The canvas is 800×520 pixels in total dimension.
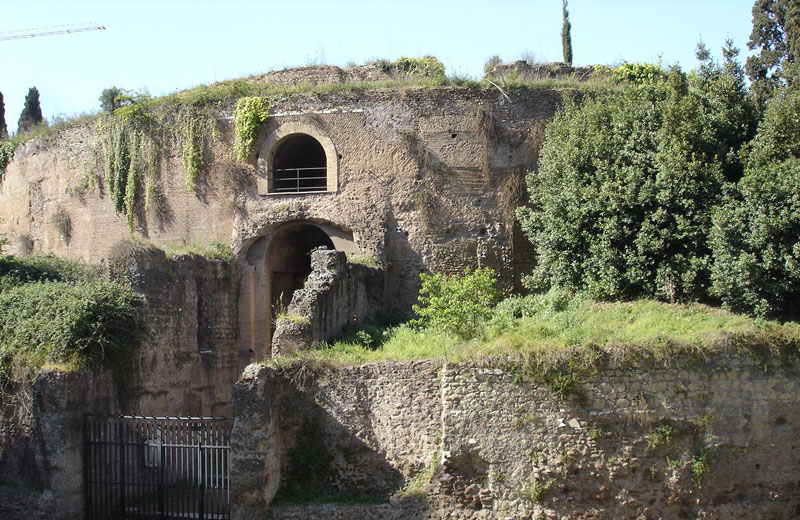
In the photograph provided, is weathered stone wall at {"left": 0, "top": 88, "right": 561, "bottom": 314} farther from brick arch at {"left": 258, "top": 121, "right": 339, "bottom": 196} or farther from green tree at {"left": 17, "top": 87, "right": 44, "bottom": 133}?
green tree at {"left": 17, "top": 87, "right": 44, "bottom": 133}

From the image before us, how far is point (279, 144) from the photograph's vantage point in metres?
18.1

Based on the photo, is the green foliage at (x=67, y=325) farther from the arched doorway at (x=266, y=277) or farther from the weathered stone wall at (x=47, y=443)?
the arched doorway at (x=266, y=277)

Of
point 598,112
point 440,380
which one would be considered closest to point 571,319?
point 440,380

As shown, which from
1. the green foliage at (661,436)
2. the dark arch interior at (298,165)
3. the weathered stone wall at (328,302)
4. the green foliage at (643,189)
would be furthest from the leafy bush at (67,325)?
the green foliage at (661,436)

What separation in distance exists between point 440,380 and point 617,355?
2.50 metres

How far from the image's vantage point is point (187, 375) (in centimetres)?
1505

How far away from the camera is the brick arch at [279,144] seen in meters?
17.7

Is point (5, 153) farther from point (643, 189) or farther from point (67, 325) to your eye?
point (643, 189)

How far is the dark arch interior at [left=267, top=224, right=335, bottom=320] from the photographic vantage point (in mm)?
A: 18391

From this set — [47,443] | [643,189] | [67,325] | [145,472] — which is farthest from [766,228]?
[47,443]

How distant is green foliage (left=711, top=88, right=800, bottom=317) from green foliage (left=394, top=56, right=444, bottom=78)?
7.65m

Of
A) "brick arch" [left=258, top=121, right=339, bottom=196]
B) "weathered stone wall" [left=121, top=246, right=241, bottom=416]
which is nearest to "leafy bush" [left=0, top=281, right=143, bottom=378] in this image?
"weathered stone wall" [left=121, top=246, right=241, bottom=416]

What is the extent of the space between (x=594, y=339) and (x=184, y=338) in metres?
7.58

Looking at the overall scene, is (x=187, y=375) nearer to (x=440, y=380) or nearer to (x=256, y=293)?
(x=256, y=293)
